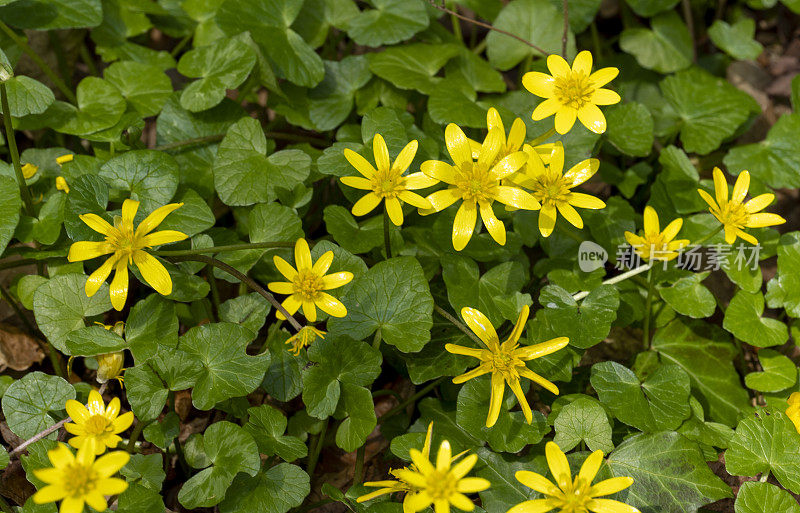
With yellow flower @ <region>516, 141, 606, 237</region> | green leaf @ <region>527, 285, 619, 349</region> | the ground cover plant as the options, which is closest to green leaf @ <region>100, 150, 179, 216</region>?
the ground cover plant

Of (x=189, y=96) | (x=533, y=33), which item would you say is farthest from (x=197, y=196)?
(x=533, y=33)

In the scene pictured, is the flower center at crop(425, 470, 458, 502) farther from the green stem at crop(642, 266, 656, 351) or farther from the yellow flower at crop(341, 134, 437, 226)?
the green stem at crop(642, 266, 656, 351)

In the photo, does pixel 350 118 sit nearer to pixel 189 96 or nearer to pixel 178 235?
pixel 189 96

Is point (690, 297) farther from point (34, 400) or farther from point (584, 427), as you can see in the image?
point (34, 400)

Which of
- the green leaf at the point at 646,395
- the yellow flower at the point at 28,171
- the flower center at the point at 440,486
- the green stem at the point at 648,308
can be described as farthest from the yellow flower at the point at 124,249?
the green stem at the point at 648,308

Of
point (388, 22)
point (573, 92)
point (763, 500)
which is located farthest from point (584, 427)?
point (388, 22)
